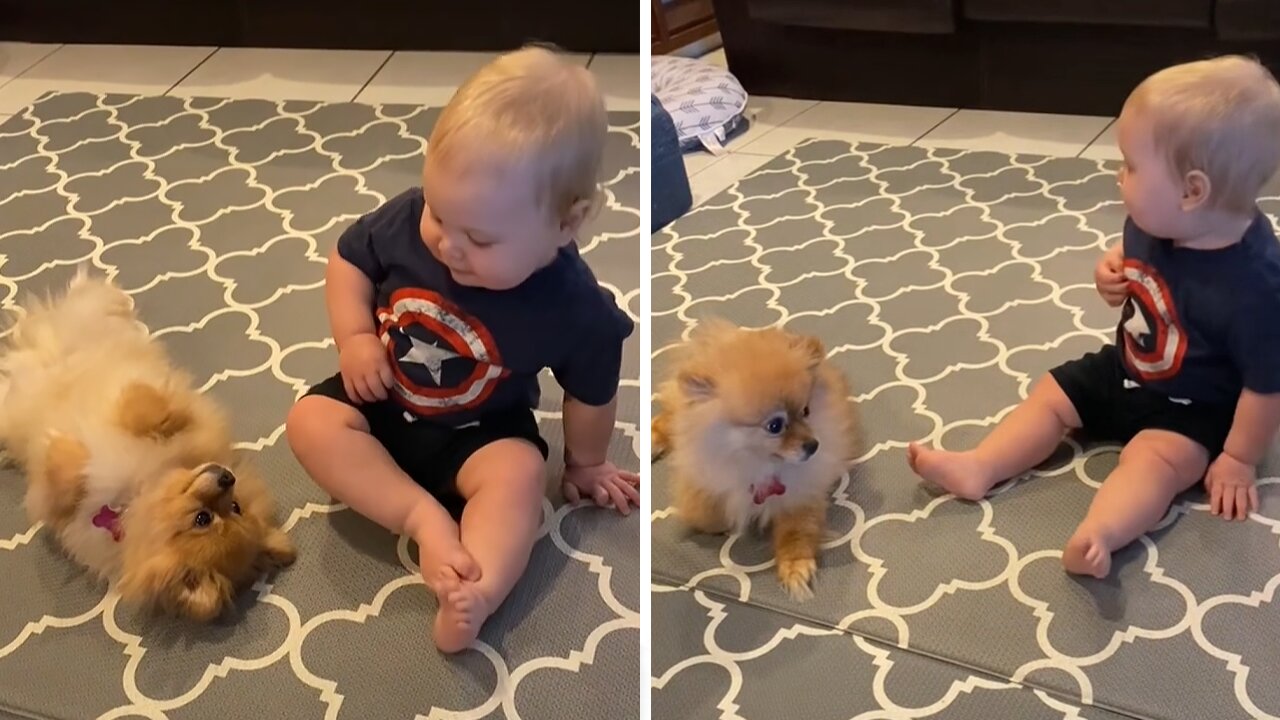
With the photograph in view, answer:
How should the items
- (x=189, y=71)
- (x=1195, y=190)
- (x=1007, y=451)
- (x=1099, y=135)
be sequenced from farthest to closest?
(x=189, y=71) < (x=1099, y=135) < (x=1007, y=451) < (x=1195, y=190)

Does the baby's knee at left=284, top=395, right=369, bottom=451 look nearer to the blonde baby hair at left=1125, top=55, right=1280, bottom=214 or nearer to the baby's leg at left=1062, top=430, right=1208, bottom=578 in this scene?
the baby's leg at left=1062, top=430, right=1208, bottom=578

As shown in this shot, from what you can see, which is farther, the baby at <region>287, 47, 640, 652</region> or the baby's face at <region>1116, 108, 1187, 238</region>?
the baby's face at <region>1116, 108, 1187, 238</region>

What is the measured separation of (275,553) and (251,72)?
146 cm

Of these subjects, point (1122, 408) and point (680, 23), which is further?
point (680, 23)

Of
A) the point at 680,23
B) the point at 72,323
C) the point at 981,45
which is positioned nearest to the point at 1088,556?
the point at 72,323

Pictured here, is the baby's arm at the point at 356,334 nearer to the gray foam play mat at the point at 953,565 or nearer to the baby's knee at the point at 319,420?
the baby's knee at the point at 319,420

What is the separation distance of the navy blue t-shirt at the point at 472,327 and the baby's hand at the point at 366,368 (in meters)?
0.01

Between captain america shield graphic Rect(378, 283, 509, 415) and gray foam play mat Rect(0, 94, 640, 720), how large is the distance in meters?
0.13

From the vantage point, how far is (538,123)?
911mm

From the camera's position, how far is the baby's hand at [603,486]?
1092 mm

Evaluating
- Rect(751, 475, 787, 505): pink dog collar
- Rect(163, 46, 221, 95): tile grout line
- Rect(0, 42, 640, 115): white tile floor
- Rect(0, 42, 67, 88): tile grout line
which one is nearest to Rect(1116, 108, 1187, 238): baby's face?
Rect(751, 475, 787, 505): pink dog collar

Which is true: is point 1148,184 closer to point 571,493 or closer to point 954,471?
point 954,471

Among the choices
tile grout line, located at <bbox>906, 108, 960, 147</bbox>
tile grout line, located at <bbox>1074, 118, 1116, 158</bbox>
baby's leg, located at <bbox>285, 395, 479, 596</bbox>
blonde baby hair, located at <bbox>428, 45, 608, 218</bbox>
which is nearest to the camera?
blonde baby hair, located at <bbox>428, 45, 608, 218</bbox>

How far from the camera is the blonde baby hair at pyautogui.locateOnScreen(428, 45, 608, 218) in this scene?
2.97ft
